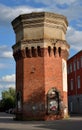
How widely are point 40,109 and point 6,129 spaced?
494 inches

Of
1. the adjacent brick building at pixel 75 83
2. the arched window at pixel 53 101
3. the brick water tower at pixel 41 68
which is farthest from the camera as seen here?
the adjacent brick building at pixel 75 83

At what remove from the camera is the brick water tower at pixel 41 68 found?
38688 millimetres

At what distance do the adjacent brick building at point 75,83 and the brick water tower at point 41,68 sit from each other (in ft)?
81.0

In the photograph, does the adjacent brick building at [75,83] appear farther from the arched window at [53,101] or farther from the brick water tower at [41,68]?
the arched window at [53,101]

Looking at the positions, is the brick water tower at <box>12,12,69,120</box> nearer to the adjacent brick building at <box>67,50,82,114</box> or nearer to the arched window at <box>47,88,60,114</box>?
the arched window at <box>47,88,60,114</box>

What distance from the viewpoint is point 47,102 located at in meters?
38.6

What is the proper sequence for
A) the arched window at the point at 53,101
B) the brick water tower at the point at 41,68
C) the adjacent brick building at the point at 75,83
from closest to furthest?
the arched window at the point at 53,101 < the brick water tower at the point at 41,68 < the adjacent brick building at the point at 75,83

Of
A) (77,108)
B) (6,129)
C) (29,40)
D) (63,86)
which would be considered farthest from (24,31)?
(77,108)

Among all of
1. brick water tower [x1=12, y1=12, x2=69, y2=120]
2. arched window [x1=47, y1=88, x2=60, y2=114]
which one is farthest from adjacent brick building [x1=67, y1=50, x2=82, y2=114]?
arched window [x1=47, y1=88, x2=60, y2=114]

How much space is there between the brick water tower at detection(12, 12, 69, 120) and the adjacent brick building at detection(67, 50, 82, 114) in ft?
81.0

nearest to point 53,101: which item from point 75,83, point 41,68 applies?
point 41,68

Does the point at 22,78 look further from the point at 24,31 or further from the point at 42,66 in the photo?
the point at 24,31

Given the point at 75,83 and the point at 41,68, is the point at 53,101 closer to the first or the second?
the point at 41,68

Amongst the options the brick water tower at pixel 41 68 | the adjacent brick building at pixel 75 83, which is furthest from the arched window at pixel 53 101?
the adjacent brick building at pixel 75 83
